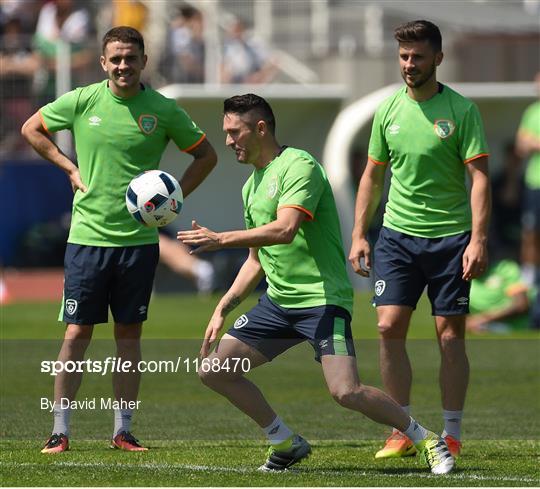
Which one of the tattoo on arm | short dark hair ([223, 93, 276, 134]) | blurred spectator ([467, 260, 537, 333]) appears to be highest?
short dark hair ([223, 93, 276, 134])

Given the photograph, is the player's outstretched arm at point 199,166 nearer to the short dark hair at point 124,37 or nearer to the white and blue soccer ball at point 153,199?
the white and blue soccer ball at point 153,199

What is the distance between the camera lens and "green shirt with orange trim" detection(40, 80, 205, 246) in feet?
31.2

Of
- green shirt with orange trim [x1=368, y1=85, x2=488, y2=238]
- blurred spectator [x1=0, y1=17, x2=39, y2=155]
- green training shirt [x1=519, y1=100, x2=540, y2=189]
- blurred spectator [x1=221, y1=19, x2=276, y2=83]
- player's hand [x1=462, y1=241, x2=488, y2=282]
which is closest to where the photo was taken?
player's hand [x1=462, y1=241, x2=488, y2=282]

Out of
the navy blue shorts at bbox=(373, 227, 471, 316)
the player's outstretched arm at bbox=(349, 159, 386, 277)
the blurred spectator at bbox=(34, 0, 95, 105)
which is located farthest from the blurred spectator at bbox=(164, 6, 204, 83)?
the navy blue shorts at bbox=(373, 227, 471, 316)

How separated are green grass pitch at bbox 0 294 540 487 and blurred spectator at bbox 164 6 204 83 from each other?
775 centimetres

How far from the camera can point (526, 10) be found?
94.5 feet

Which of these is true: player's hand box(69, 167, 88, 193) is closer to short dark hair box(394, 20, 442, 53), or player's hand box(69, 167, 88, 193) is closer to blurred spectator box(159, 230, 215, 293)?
short dark hair box(394, 20, 442, 53)

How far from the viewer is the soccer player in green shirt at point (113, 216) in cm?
948

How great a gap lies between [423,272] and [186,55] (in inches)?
602

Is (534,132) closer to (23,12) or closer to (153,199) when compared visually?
(153,199)

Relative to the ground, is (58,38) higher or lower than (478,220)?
higher

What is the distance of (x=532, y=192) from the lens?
58.5 feet

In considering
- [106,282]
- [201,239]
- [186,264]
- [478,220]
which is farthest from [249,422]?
[186,264]

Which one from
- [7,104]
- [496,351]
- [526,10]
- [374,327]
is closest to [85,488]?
[496,351]
